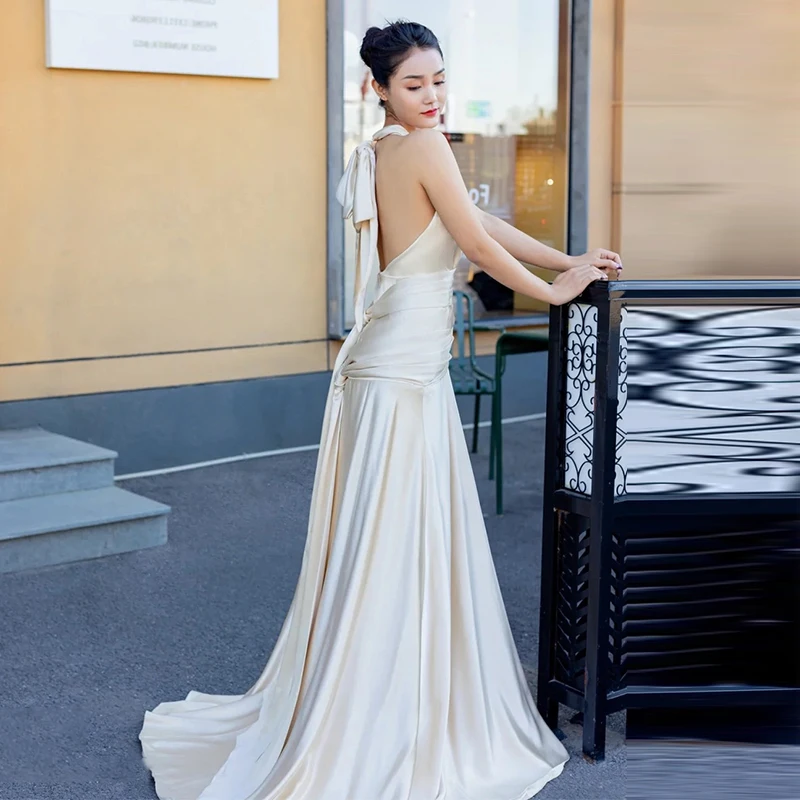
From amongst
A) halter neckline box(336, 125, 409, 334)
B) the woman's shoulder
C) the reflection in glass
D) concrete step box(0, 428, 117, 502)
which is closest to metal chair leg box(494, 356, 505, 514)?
concrete step box(0, 428, 117, 502)

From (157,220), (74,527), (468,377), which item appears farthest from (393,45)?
(157,220)

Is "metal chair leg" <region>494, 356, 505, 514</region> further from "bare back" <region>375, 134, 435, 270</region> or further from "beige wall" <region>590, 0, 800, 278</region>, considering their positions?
"beige wall" <region>590, 0, 800, 278</region>

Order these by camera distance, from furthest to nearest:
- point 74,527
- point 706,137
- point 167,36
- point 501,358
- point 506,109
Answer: point 506,109, point 167,36, point 501,358, point 74,527, point 706,137

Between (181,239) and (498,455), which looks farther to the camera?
(181,239)

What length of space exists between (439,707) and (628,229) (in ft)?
6.49

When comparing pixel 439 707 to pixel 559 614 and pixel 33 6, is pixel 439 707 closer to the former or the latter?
pixel 559 614

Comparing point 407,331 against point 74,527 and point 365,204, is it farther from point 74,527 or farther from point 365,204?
point 74,527

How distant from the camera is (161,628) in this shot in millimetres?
3949

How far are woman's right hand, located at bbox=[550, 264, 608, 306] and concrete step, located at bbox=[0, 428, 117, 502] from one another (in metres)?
3.04

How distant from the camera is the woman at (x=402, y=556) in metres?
2.61

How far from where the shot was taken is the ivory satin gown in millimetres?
2648

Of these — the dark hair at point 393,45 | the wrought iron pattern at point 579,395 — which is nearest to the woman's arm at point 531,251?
the wrought iron pattern at point 579,395

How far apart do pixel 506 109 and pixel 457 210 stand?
5.76 meters

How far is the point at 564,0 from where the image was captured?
8.19m
